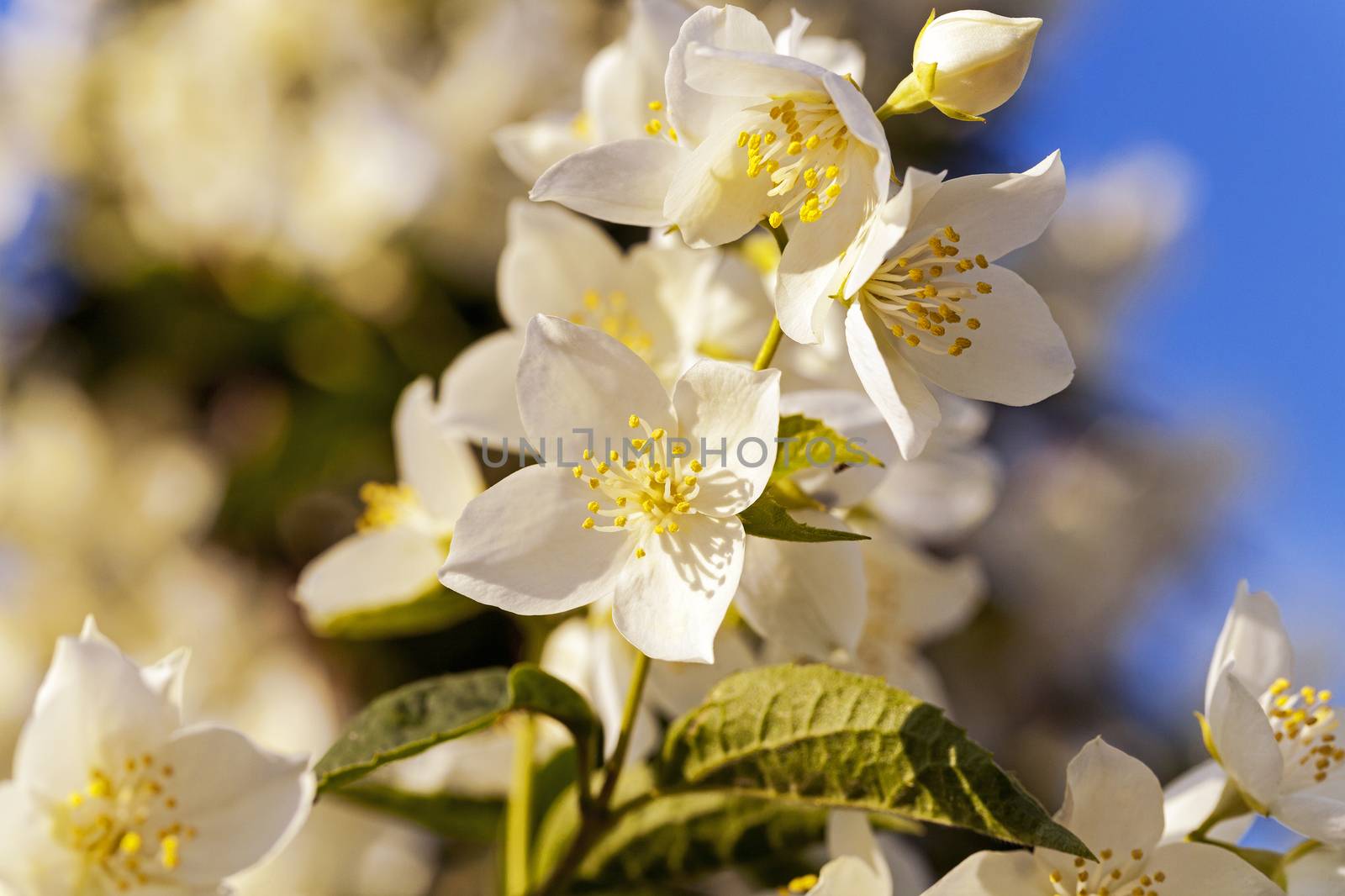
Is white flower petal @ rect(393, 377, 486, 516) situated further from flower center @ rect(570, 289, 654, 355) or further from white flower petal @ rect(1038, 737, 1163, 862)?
white flower petal @ rect(1038, 737, 1163, 862)

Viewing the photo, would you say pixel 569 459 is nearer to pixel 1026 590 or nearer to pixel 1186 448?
pixel 1026 590

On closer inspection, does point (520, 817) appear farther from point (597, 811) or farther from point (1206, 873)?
point (1206, 873)

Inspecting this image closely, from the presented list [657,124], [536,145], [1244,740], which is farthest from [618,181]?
[1244,740]

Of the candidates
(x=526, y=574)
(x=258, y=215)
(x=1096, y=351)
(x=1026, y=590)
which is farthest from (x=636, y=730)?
(x=1096, y=351)

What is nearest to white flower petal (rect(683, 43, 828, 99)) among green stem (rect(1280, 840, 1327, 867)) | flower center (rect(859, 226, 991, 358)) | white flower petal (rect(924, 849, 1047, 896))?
flower center (rect(859, 226, 991, 358))

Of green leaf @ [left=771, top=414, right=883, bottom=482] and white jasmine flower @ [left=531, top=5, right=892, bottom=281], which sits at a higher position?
white jasmine flower @ [left=531, top=5, right=892, bottom=281]
